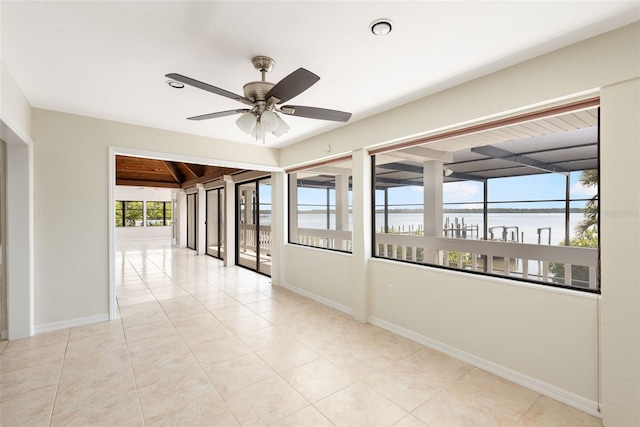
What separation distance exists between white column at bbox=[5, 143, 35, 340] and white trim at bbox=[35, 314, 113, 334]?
0.12 m

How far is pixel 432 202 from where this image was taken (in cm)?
388

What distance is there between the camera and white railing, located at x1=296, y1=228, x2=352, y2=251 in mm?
4793

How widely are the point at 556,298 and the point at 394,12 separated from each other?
7.27ft

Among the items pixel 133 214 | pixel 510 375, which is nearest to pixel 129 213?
pixel 133 214

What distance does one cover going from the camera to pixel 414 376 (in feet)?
7.87

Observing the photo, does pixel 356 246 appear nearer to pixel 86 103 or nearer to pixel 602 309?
pixel 602 309

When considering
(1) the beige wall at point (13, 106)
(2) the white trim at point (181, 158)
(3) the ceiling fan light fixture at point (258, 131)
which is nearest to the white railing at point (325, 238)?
(2) the white trim at point (181, 158)

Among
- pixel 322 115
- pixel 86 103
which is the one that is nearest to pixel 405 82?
pixel 322 115

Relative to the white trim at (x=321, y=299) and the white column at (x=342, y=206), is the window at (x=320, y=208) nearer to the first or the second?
the white column at (x=342, y=206)

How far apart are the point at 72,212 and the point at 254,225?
3764mm

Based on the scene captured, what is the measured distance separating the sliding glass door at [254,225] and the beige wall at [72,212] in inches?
108

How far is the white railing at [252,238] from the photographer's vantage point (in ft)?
21.2

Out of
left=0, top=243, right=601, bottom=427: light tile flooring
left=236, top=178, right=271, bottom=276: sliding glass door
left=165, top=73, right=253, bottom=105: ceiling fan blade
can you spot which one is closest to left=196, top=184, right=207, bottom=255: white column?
left=236, top=178, right=271, bottom=276: sliding glass door

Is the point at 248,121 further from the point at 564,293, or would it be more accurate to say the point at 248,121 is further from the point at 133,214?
the point at 133,214
